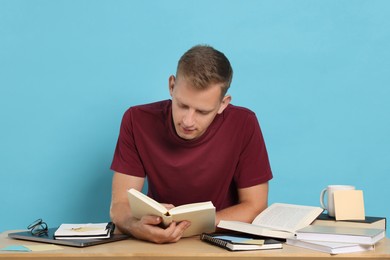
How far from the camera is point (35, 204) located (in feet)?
10.7

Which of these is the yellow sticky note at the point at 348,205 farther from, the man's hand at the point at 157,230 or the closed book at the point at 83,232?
the closed book at the point at 83,232

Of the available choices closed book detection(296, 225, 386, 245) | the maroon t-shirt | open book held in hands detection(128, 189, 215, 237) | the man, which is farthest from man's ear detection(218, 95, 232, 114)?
closed book detection(296, 225, 386, 245)

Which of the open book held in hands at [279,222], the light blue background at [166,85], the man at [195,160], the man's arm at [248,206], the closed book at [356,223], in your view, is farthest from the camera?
the light blue background at [166,85]

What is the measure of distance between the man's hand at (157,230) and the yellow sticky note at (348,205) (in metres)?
0.60

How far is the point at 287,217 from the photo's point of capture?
7.18ft

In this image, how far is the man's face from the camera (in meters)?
2.23

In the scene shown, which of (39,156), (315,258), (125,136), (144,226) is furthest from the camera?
(39,156)

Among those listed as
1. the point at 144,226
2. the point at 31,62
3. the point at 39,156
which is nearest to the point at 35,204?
the point at 39,156

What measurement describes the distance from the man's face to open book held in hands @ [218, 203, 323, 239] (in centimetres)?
38

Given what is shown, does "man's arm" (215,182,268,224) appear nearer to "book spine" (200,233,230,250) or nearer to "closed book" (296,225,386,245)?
"book spine" (200,233,230,250)

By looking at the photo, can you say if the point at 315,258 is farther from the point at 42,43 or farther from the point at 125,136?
the point at 42,43

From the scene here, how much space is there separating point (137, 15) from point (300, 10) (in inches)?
35.7

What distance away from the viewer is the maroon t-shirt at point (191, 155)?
8.46 ft

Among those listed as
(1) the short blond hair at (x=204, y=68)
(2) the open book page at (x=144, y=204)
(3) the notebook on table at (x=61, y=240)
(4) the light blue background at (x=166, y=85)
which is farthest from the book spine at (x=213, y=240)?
(4) the light blue background at (x=166, y=85)
